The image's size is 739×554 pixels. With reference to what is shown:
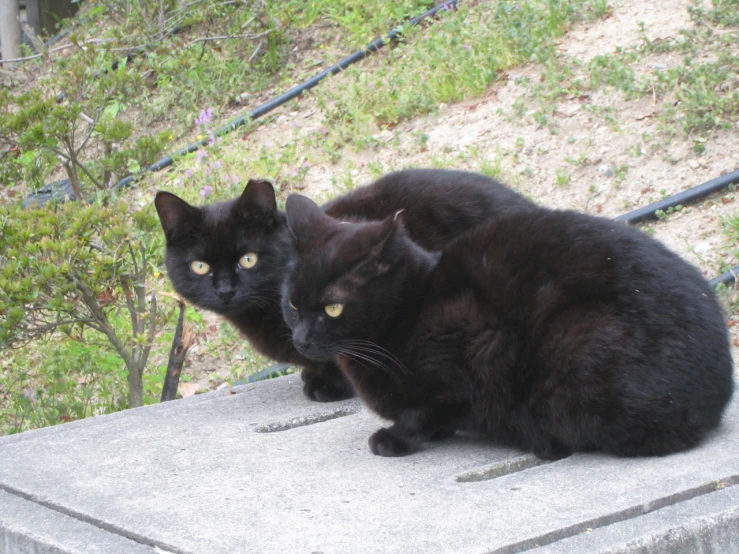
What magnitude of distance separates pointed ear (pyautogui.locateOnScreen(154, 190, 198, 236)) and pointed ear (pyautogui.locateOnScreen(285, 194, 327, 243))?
61cm

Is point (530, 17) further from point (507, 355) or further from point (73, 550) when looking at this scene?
point (73, 550)

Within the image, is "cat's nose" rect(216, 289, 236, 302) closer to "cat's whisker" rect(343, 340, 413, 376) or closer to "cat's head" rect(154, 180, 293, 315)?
"cat's head" rect(154, 180, 293, 315)

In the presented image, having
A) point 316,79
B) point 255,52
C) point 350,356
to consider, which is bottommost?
point 350,356

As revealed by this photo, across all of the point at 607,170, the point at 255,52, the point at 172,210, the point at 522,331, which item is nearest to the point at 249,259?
the point at 172,210

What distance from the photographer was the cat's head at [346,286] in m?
2.38

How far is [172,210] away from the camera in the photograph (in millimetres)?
3170

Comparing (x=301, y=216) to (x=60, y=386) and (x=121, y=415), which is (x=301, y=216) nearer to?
(x=121, y=415)

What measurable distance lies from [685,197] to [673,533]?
104 inches

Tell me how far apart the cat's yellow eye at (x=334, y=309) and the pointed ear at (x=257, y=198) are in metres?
0.85

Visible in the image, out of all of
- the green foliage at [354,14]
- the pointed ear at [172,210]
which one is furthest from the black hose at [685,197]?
the green foliage at [354,14]

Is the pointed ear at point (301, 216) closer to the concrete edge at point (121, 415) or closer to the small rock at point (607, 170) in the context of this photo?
the concrete edge at point (121, 415)

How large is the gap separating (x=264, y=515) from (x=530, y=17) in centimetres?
484

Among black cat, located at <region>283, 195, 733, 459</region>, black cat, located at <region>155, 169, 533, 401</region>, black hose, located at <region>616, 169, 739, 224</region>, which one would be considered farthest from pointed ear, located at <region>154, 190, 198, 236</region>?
black hose, located at <region>616, 169, 739, 224</region>

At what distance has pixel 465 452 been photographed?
96.6 inches
